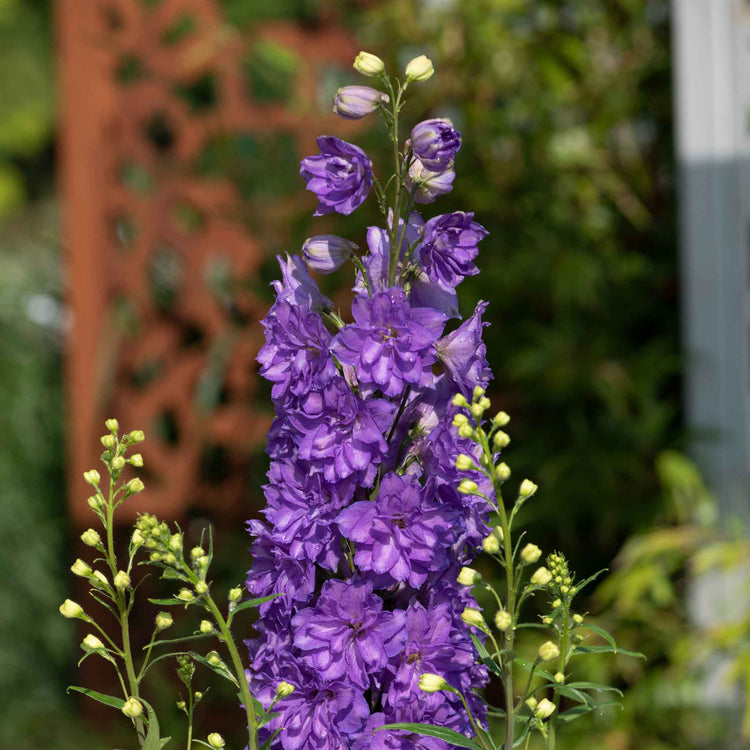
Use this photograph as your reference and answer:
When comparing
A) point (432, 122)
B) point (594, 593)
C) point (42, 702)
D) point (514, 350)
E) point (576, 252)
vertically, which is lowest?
point (42, 702)

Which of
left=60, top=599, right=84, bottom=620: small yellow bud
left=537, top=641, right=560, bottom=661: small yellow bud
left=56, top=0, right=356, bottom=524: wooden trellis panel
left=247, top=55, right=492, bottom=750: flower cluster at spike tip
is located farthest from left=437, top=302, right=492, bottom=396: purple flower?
left=56, top=0, right=356, bottom=524: wooden trellis panel

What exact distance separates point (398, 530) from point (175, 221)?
2802 millimetres

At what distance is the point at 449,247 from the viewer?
805 mm

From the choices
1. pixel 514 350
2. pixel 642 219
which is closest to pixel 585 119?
pixel 642 219

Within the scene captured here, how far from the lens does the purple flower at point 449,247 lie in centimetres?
80

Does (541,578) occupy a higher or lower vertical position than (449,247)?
lower

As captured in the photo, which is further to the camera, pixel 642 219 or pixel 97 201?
pixel 97 201

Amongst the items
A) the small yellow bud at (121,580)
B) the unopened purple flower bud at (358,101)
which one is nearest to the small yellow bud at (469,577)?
the small yellow bud at (121,580)

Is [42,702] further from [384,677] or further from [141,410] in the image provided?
[384,677]

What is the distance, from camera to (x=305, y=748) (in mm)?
732

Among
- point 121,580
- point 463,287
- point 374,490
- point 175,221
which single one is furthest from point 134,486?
point 175,221

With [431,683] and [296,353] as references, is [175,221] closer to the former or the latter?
[296,353]

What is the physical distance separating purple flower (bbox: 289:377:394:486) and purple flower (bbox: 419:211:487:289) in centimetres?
12

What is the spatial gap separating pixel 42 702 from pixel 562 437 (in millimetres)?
2193
